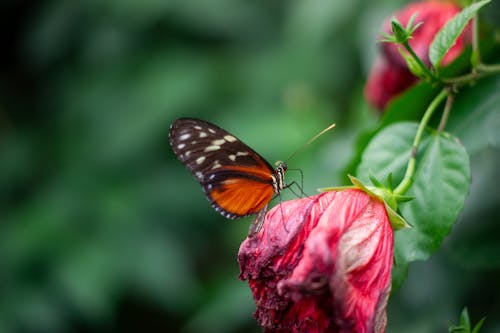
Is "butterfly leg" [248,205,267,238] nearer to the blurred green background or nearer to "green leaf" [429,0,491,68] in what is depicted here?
"green leaf" [429,0,491,68]

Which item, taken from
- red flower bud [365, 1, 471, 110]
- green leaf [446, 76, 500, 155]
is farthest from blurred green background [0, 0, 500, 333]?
green leaf [446, 76, 500, 155]

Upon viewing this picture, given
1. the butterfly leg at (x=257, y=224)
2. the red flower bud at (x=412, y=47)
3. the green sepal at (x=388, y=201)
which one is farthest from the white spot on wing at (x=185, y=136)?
the red flower bud at (x=412, y=47)

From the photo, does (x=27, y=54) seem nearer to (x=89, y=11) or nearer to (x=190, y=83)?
(x=89, y=11)

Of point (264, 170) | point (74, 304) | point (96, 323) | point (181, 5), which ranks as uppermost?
point (181, 5)

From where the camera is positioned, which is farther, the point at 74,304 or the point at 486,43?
the point at 74,304

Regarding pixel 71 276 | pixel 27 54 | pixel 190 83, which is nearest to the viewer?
pixel 71 276

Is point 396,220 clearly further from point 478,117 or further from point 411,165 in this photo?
point 478,117

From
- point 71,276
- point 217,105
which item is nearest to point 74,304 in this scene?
point 71,276
